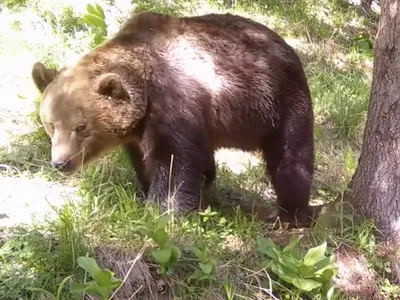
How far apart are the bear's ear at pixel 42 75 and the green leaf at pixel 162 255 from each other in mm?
1549

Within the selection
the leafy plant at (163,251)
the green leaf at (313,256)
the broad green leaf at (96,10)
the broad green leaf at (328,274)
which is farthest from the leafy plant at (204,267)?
the broad green leaf at (96,10)

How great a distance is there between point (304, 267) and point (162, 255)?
91 centimetres

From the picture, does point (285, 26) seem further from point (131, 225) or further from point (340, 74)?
point (131, 225)

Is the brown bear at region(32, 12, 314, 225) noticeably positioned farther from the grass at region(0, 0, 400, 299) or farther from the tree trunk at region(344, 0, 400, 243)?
the tree trunk at region(344, 0, 400, 243)

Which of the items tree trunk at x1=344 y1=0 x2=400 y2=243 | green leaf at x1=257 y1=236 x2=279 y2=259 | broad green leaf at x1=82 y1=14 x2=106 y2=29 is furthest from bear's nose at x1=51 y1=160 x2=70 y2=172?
broad green leaf at x1=82 y1=14 x2=106 y2=29

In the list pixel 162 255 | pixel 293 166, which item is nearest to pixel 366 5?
pixel 293 166

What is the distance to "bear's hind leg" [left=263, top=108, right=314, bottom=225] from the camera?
198 inches

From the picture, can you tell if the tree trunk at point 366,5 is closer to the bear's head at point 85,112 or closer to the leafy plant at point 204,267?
the bear's head at point 85,112

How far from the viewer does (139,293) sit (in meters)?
4.08

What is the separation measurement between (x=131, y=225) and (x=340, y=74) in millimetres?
4617

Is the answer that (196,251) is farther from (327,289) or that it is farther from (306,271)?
(327,289)

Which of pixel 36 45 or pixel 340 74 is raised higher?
pixel 36 45

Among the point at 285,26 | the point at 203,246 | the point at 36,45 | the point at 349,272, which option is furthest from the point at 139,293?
the point at 285,26

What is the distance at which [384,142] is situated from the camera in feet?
15.7
